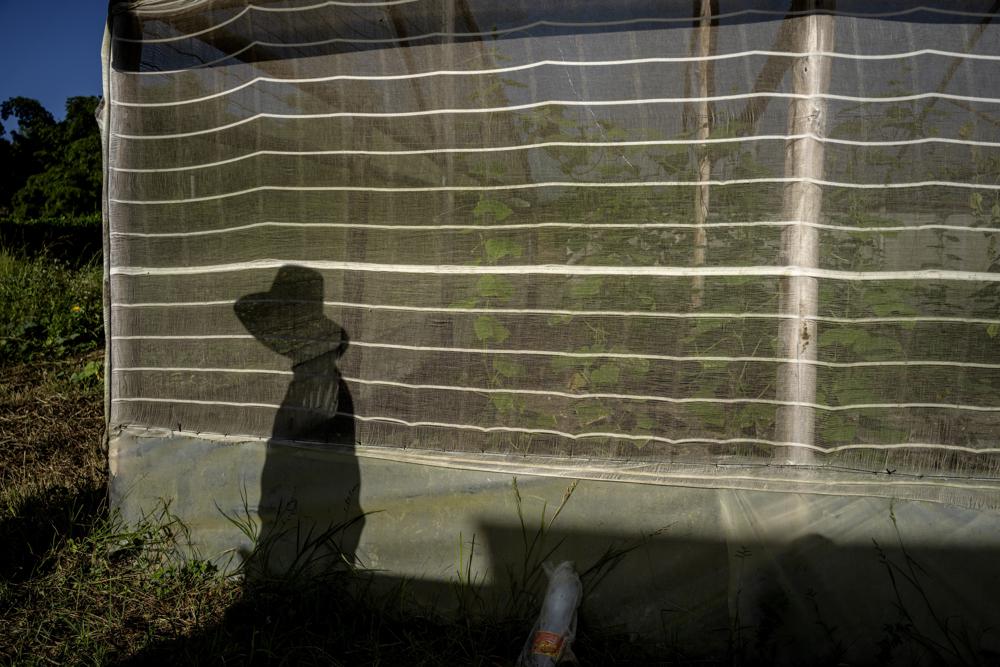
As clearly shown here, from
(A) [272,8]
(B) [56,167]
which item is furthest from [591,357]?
(B) [56,167]

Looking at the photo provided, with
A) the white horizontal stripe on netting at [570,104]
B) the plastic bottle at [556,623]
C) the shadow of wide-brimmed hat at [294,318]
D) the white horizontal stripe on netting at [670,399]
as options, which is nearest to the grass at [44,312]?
the white horizontal stripe on netting at [570,104]

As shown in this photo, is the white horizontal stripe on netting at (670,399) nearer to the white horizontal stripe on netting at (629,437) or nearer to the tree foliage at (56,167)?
the white horizontal stripe on netting at (629,437)

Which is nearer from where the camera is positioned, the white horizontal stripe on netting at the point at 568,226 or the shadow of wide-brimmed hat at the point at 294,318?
the white horizontal stripe on netting at the point at 568,226

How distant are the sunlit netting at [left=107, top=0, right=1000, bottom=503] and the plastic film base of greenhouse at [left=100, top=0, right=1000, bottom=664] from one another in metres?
0.01

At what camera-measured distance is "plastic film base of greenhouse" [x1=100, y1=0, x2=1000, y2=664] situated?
221 centimetres

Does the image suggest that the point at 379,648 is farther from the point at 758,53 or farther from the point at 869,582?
the point at 758,53

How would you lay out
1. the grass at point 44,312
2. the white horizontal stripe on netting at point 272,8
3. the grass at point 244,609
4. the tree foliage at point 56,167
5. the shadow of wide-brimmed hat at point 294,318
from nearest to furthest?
1. the grass at point 244,609
2. the white horizontal stripe on netting at point 272,8
3. the shadow of wide-brimmed hat at point 294,318
4. the grass at point 44,312
5. the tree foliage at point 56,167

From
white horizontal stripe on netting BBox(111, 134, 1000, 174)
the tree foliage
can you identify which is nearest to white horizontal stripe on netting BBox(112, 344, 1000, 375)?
white horizontal stripe on netting BBox(111, 134, 1000, 174)

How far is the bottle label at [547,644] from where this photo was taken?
7.30ft

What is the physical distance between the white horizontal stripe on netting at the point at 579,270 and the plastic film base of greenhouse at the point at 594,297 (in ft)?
0.04

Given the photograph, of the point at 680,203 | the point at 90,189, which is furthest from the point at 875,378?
the point at 90,189

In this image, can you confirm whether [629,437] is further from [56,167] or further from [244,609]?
[56,167]

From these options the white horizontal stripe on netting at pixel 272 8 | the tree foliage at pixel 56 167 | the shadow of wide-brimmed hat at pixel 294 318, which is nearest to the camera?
the white horizontal stripe on netting at pixel 272 8

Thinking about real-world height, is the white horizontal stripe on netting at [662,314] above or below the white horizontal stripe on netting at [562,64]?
below
